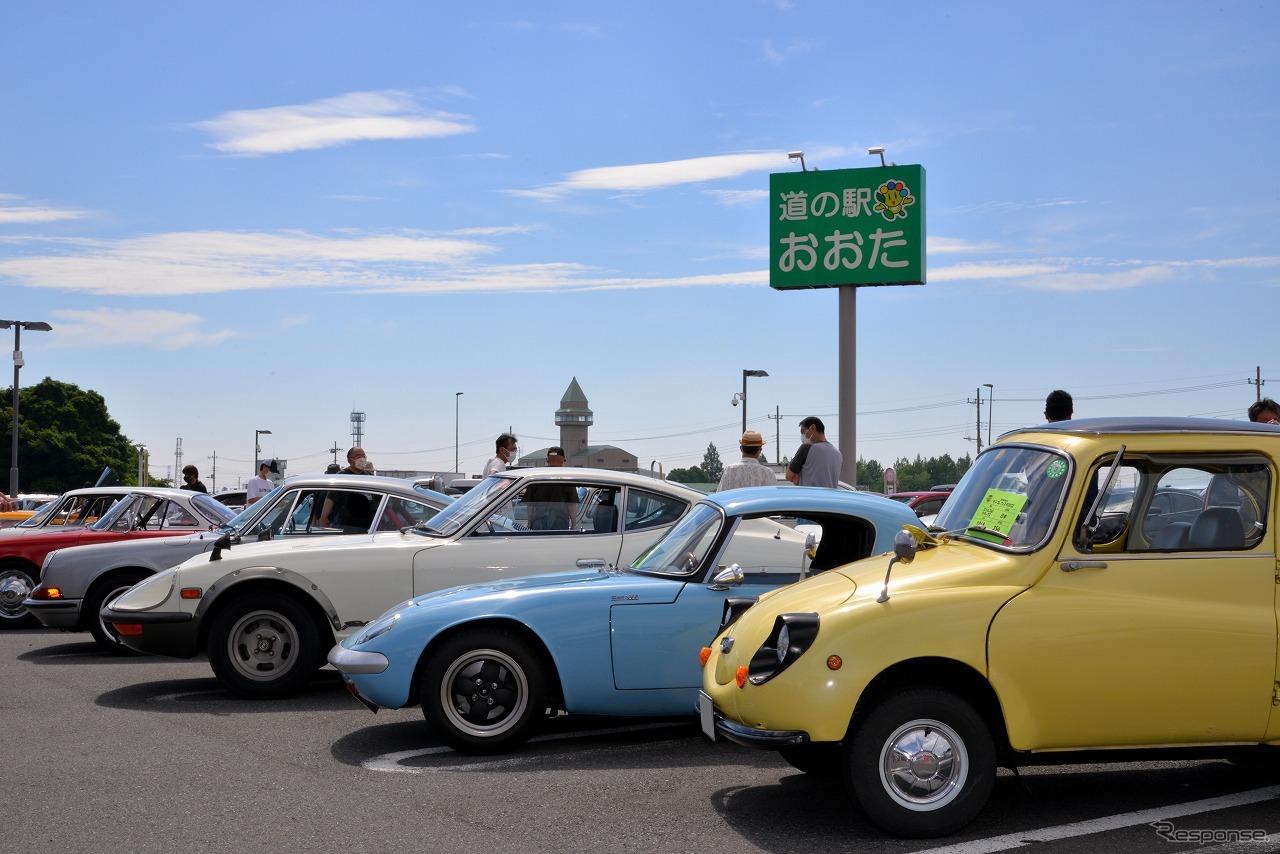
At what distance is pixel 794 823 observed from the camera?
531 centimetres

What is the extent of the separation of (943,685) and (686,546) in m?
2.18

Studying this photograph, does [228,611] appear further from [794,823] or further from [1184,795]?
[1184,795]

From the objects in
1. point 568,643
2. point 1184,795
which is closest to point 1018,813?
point 1184,795

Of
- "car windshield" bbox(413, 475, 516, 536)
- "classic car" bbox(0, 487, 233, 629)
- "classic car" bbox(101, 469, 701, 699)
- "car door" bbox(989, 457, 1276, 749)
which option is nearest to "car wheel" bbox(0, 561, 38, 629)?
"classic car" bbox(0, 487, 233, 629)

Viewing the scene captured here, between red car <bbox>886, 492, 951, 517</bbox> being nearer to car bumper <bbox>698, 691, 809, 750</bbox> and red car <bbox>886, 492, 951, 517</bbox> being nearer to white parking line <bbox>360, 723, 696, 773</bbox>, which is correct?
white parking line <bbox>360, 723, 696, 773</bbox>

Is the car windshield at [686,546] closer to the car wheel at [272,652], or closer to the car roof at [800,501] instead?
the car roof at [800,501]

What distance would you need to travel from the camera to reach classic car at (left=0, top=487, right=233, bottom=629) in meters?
12.8

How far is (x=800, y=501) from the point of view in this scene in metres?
6.93

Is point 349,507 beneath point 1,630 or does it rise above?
above

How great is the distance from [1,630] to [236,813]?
9.48 meters

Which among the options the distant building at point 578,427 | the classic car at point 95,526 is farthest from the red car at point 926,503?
the distant building at point 578,427

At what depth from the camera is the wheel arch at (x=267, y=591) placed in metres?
8.45

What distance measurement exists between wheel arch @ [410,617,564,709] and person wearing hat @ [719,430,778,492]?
178 inches

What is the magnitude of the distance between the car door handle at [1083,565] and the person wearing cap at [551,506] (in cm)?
404
